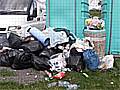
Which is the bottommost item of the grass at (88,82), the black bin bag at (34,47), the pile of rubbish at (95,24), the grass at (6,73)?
the grass at (88,82)

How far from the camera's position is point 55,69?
7973 mm

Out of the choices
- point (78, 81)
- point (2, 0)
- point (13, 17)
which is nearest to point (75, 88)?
point (78, 81)

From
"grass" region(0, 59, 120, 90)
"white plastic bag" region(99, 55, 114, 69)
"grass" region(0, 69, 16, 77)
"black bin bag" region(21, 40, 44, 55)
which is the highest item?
"black bin bag" region(21, 40, 44, 55)

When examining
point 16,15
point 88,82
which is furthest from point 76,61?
point 16,15

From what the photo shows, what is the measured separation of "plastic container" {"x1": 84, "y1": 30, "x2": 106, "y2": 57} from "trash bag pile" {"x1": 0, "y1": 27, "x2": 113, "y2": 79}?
181 mm

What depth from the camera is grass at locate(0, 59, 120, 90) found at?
23.0 feet

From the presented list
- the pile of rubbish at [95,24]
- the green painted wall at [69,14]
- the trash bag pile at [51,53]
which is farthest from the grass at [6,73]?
the pile of rubbish at [95,24]

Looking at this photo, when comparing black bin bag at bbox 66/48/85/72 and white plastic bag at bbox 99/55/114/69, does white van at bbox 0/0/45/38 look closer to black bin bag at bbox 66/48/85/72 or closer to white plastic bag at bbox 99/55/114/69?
black bin bag at bbox 66/48/85/72

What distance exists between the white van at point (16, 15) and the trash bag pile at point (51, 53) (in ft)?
3.65

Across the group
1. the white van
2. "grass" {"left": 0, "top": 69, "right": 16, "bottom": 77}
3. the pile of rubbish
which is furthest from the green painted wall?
"grass" {"left": 0, "top": 69, "right": 16, "bottom": 77}

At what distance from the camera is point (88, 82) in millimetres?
7281

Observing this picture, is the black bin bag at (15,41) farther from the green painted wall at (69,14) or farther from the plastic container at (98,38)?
the plastic container at (98,38)

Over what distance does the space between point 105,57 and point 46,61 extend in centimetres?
132

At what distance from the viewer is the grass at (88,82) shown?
7.01 m
